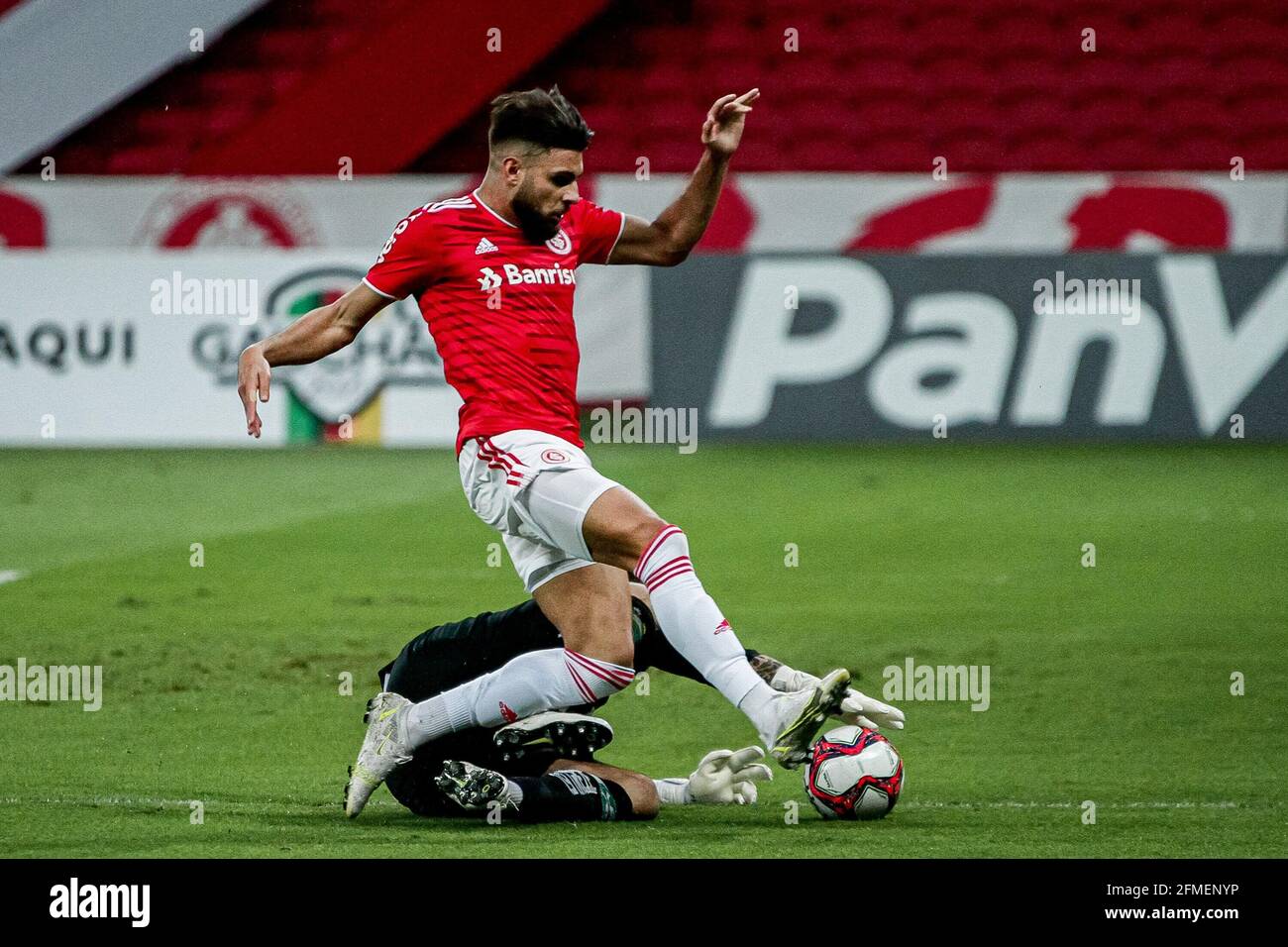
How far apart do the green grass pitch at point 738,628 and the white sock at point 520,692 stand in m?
0.28

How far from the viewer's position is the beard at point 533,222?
233 inches

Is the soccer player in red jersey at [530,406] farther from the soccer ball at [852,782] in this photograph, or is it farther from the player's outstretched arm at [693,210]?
the soccer ball at [852,782]

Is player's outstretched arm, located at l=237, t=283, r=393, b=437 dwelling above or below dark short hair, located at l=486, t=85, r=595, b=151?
below

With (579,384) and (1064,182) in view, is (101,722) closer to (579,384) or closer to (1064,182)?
(579,384)

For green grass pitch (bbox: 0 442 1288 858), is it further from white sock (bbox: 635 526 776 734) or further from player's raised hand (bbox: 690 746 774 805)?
white sock (bbox: 635 526 776 734)

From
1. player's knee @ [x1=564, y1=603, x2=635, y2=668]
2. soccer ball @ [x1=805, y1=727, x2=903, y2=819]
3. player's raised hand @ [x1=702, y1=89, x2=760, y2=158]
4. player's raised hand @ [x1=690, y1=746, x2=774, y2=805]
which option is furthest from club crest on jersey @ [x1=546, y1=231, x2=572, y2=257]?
soccer ball @ [x1=805, y1=727, x2=903, y2=819]

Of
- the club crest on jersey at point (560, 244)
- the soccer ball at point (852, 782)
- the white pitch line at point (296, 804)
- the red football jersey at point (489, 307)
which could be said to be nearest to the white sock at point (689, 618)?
the soccer ball at point (852, 782)

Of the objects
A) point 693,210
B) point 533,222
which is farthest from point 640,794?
point 693,210

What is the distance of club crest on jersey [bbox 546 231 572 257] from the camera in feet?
19.7

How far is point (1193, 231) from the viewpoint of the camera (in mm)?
16188

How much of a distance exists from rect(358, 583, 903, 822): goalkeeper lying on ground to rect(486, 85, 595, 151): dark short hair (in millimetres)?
1355

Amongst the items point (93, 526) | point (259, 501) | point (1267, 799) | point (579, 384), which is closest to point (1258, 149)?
point (579, 384)

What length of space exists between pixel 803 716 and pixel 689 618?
0.47 m

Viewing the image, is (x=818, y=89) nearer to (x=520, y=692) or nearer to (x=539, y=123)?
(x=539, y=123)
